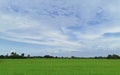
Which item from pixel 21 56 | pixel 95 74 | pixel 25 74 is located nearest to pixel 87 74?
pixel 95 74

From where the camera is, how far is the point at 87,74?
65.2 feet

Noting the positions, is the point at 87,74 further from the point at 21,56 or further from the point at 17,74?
the point at 21,56

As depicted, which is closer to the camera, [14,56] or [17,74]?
[17,74]

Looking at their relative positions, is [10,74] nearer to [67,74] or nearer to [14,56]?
[67,74]

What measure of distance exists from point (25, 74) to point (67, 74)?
9.42 ft

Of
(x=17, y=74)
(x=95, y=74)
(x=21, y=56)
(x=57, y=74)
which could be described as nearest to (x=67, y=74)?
(x=57, y=74)

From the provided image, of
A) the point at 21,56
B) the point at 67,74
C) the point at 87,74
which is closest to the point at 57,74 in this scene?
the point at 67,74

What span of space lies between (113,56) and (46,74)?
6456cm

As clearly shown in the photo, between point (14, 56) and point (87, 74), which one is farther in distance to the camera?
point (14, 56)

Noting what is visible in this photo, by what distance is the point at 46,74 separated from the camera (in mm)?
19422

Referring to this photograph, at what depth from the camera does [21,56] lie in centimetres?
7875

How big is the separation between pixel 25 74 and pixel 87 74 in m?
4.25

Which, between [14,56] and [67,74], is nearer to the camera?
[67,74]

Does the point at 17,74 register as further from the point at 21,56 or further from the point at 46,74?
the point at 21,56
